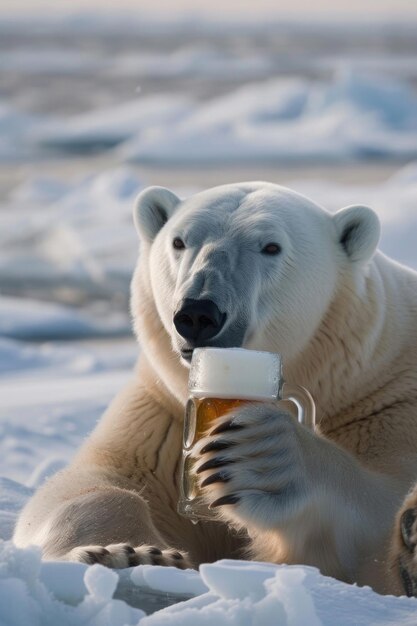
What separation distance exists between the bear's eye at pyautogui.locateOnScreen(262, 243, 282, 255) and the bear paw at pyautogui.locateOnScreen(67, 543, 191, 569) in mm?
707

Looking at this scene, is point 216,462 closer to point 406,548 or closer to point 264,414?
point 264,414

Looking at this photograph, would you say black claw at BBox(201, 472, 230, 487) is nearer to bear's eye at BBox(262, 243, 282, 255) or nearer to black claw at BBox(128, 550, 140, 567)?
black claw at BBox(128, 550, 140, 567)

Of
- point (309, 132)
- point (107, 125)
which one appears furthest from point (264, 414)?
point (107, 125)

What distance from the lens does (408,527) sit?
1997 millimetres

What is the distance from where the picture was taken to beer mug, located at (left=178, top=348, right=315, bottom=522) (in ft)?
6.53

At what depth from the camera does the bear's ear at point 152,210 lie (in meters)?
2.79

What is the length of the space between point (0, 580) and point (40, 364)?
4.20m

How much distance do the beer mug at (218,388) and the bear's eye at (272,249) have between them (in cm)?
50

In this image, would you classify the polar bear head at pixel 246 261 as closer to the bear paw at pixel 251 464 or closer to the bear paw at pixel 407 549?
the bear paw at pixel 251 464

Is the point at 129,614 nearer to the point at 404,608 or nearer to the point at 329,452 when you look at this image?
the point at 404,608

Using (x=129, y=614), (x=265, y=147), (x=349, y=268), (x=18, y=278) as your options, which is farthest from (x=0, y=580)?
(x=265, y=147)

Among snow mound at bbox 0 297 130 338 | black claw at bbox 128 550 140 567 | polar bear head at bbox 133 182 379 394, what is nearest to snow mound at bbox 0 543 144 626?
black claw at bbox 128 550 140 567

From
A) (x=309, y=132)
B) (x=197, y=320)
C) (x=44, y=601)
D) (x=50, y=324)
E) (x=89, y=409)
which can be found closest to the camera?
(x=44, y=601)

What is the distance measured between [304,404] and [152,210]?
0.72 meters
